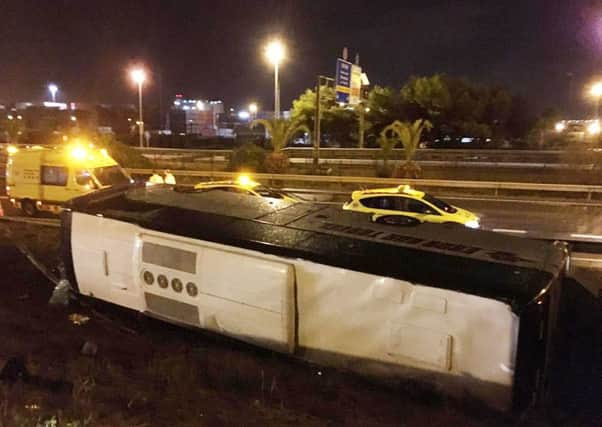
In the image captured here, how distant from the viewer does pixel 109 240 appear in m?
7.27

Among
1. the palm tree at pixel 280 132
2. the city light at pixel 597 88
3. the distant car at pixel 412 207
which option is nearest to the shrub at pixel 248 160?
the palm tree at pixel 280 132

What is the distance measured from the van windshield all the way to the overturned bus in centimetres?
914

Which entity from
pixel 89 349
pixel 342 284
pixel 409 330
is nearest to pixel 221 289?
pixel 342 284

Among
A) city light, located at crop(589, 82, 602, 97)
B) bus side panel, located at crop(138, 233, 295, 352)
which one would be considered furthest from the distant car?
city light, located at crop(589, 82, 602, 97)

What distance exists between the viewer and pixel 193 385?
597 centimetres

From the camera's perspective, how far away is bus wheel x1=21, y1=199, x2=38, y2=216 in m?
16.9

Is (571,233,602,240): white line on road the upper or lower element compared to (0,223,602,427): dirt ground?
upper

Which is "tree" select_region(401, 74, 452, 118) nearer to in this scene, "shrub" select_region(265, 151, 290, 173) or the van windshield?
"shrub" select_region(265, 151, 290, 173)

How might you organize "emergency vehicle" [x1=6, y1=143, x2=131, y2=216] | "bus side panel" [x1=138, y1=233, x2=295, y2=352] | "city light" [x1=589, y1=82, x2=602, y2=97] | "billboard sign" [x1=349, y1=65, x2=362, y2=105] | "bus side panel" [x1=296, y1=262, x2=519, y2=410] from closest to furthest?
1. "bus side panel" [x1=296, y1=262, x2=519, y2=410]
2. "bus side panel" [x1=138, y1=233, x2=295, y2=352]
3. "emergency vehicle" [x1=6, y1=143, x2=131, y2=216]
4. "billboard sign" [x1=349, y1=65, x2=362, y2=105]
5. "city light" [x1=589, y1=82, x2=602, y2=97]

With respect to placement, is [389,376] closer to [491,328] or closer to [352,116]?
[491,328]

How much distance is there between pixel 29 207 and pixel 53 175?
4.27 feet

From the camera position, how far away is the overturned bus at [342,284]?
508cm

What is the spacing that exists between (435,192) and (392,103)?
2943 cm

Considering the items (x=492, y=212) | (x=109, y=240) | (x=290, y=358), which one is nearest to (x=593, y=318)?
(x=290, y=358)
